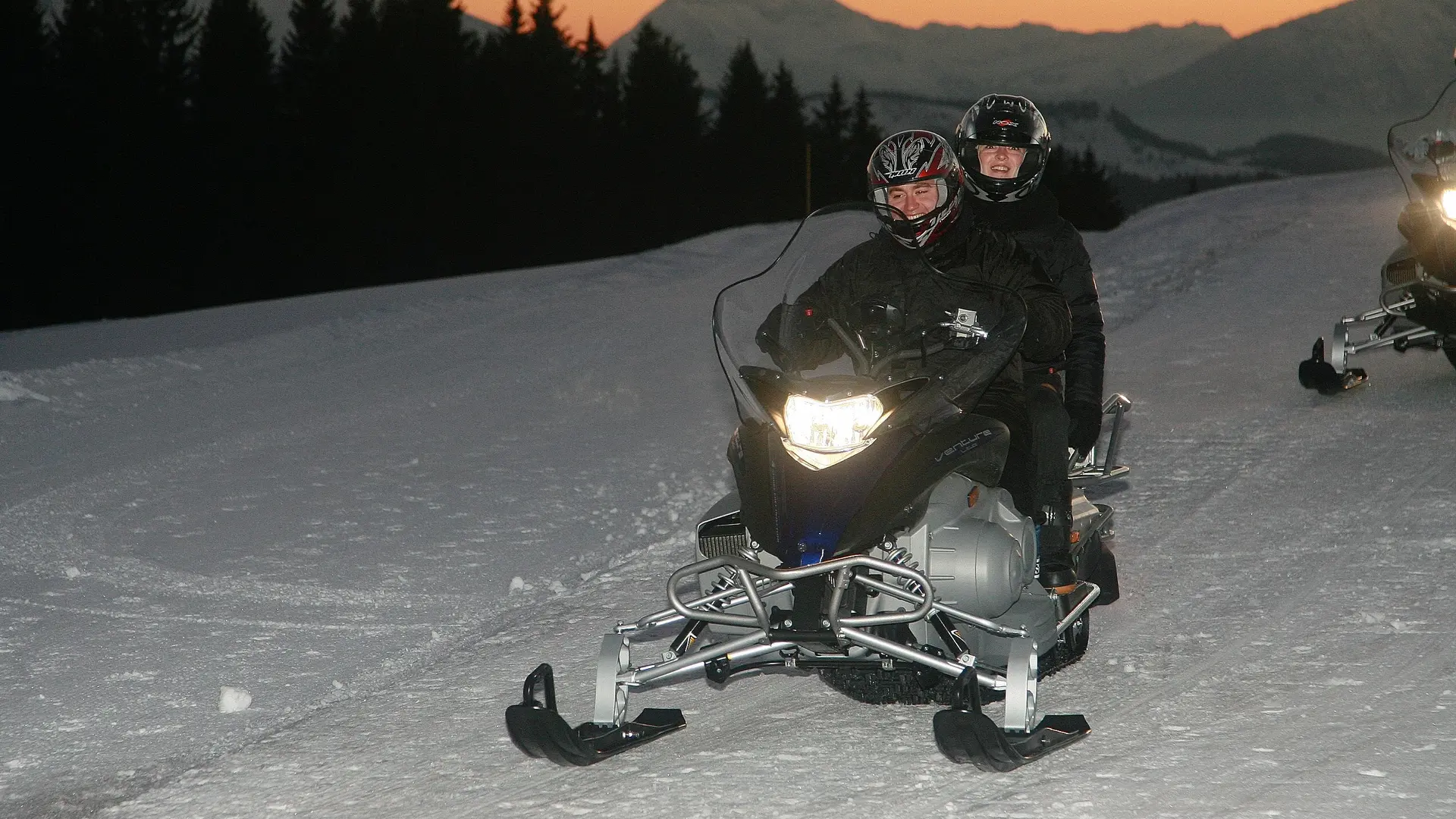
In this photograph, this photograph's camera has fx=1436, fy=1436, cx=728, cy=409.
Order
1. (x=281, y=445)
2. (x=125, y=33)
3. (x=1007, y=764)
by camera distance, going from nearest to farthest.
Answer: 1. (x=1007, y=764)
2. (x=281, y=445)
3. (x=125, y=33)

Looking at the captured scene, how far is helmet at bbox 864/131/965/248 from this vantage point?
14.4 feet

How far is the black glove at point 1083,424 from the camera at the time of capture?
17.2 feet

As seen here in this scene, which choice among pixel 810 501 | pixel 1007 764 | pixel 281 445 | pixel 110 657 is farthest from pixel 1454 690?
pixel 281 445

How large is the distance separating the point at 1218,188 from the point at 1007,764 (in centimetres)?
2168

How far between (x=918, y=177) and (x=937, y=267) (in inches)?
11.8

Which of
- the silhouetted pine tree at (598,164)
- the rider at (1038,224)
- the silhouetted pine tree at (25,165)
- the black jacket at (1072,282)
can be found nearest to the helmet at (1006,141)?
the rider at (1038,224)

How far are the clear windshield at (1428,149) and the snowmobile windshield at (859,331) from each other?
5721 millimetres

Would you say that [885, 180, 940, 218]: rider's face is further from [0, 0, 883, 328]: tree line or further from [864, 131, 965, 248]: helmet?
[0, 0, 883, 328]: tree line

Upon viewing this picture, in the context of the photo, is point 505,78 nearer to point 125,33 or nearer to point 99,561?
point 125,33

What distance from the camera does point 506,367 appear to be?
11.3 m

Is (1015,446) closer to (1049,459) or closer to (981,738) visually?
(1049,459)

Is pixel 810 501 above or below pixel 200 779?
above

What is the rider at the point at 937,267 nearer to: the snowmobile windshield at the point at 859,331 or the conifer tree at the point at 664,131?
the snowmobile windshield at the point at 859,331

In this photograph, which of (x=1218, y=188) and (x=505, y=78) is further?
(x=505, y=78)
